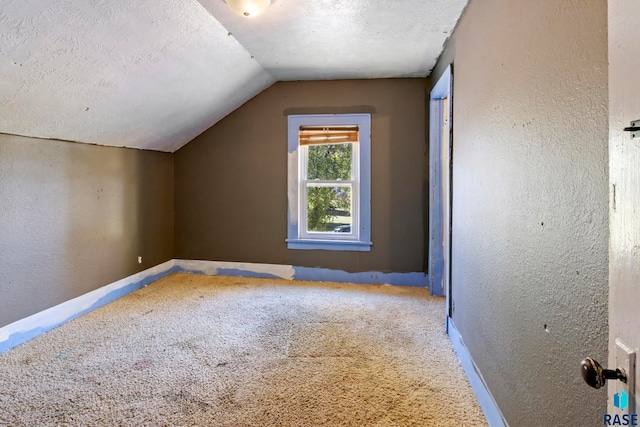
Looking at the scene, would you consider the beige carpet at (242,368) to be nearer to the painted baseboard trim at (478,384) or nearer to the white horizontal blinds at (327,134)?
the painted baseboard trim at (478,384)

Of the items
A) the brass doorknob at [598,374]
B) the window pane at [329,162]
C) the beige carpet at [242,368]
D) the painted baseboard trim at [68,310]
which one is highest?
the window pane at [329,162]

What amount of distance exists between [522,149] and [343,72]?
2663mm

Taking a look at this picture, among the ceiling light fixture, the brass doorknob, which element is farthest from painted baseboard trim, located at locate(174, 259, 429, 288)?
the brass doorknob

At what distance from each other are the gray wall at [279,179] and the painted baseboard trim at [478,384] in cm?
155

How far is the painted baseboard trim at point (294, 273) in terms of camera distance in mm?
3957

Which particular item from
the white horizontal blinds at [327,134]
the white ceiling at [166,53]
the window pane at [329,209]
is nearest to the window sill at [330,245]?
the window pane at [329,209]

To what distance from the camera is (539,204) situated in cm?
124

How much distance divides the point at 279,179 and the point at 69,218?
2.01 metres

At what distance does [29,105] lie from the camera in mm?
2279

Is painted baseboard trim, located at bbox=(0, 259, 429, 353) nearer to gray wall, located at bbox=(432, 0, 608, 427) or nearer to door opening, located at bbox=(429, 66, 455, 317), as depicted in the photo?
door opening, located at bbox=(429, 66, 455, 317)

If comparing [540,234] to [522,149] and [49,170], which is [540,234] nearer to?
[522,149]

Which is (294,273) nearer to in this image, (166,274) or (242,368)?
(166,274)

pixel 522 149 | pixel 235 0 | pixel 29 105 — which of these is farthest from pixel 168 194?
pixel 522 149

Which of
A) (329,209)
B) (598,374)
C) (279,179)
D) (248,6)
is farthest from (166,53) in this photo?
(598,374)
